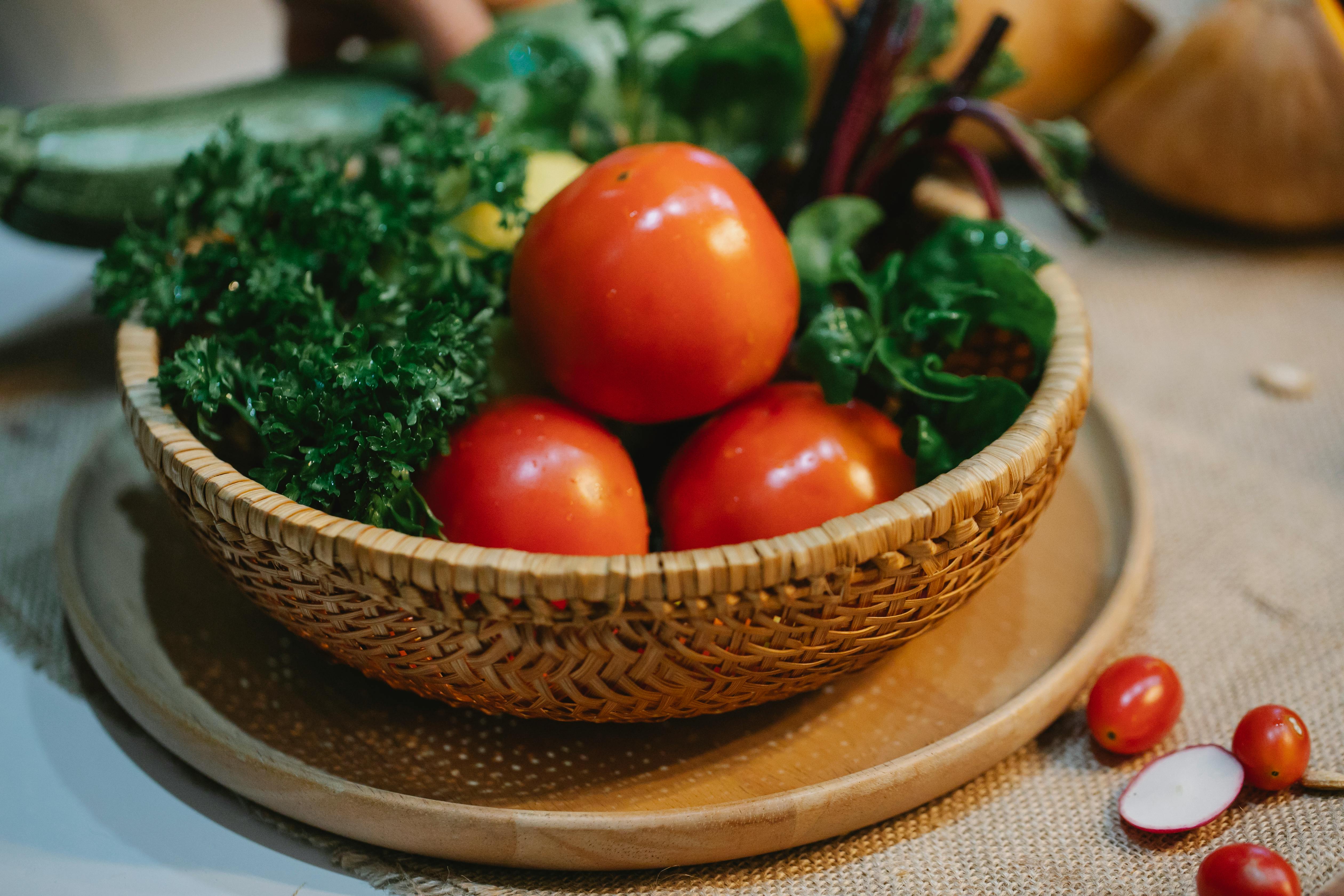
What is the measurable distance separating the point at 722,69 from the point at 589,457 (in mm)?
492

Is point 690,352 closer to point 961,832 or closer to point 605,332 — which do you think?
point 605,332

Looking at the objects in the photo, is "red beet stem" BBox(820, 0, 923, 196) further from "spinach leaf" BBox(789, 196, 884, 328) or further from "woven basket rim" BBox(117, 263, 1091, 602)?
"woven basket rim" BBox(117, 263, 1091, 602)

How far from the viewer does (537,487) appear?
562 millimetres

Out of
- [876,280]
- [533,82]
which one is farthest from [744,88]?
[876,280]

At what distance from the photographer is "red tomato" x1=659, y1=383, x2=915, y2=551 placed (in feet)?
1.90

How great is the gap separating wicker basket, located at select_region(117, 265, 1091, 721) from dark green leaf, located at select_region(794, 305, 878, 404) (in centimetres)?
11

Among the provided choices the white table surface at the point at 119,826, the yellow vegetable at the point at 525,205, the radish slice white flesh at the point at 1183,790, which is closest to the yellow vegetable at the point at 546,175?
the yellow vegetable at the point at 525,205

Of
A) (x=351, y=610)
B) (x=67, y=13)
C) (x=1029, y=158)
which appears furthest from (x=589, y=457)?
(x=67, y=13)

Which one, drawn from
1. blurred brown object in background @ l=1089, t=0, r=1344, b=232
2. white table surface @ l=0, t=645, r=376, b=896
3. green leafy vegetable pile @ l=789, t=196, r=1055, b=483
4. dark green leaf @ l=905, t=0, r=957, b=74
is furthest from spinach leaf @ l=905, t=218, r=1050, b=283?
blurred brown object in background @ l=1089, t=0, r=1344, b=232

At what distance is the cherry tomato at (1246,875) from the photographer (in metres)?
0.49

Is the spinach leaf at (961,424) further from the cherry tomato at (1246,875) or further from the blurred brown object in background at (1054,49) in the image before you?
the blurred brown object in background at (1054,49)

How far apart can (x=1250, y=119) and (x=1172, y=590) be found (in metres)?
0.75

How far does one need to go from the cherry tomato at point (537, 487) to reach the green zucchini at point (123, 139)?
→ 60cm

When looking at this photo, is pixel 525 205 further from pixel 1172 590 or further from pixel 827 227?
pixel 1172 590
